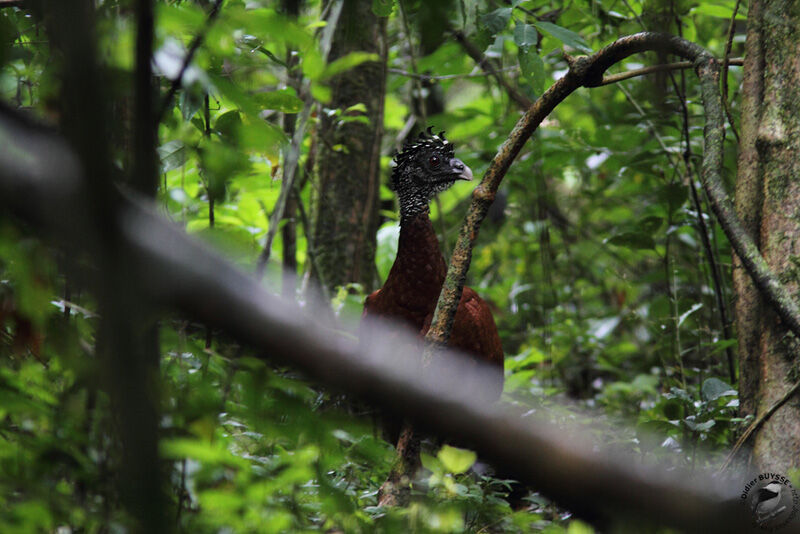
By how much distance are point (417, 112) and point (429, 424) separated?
581 cm

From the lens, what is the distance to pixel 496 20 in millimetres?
2510

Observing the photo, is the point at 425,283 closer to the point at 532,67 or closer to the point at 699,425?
the point at 532,67

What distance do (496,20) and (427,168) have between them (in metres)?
1.20

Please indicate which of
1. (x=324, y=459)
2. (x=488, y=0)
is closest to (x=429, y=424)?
(x=324, y=459)

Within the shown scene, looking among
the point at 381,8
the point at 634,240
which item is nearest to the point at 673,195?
the point at 634,240

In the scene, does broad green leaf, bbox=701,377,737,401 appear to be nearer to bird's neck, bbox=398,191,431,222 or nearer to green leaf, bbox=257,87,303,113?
bird's neck, bbox=398,191,431,222

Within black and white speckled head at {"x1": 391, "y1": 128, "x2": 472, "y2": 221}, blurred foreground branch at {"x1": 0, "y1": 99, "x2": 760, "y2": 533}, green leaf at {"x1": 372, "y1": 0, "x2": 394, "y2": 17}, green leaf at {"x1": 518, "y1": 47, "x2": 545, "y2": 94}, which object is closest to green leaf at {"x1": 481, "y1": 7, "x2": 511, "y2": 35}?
green leaf at {"x1": 518, "y1": 47, "x2": 545, "y2": 94}

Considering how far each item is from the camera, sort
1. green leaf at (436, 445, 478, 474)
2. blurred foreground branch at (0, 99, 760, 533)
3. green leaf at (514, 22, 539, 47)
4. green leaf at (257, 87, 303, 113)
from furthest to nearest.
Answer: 1. green leaf at (514, 22, 539, 47)
2. green leaf at (257, 87, 303, 113)
3. green leaf at (436, 445, 478, 474)
4. blurred foreground branch at (0, 99, 760, 533)

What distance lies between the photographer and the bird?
9.82 feet

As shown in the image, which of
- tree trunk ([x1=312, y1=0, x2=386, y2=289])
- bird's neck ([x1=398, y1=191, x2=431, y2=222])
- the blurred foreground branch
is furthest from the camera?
tree trunk ([x1=312, y1=0, x2=386, y2=289])

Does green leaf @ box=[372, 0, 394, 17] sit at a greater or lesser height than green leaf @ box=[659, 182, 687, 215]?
greater

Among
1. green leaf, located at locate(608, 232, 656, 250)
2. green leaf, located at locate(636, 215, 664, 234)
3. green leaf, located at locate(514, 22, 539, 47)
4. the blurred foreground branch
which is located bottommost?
the blurred foreground branch

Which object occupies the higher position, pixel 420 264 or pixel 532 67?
pixel 532 67

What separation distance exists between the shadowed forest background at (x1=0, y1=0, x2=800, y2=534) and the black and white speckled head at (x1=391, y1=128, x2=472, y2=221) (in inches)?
23.0
